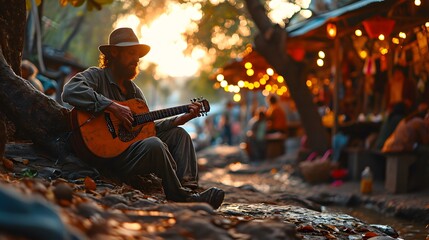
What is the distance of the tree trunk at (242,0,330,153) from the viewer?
14.3 m

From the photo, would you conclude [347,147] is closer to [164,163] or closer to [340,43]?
[340,43]

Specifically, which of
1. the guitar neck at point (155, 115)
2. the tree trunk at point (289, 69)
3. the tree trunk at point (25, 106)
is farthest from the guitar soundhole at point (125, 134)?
the tree trunk at point (289, 69)

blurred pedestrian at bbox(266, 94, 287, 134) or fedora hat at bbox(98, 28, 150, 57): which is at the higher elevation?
fedora hat at bbox(98, 28, 150, 57)

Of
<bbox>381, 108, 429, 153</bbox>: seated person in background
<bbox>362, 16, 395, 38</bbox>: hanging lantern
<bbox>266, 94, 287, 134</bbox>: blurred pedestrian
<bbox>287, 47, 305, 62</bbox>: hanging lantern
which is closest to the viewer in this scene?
<bbox>381, 108, 429, 153</bbox>: seated person in background

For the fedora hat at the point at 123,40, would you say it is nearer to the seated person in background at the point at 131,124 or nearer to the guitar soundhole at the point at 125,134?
the seated person in background at the point at 131,124

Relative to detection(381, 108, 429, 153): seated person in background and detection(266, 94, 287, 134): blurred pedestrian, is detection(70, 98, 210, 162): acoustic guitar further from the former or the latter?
detection(266, 94, 287, 134): blurred pedestrian

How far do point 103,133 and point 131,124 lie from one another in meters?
0.28

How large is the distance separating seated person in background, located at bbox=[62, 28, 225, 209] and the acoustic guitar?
8cm

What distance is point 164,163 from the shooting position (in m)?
5.80

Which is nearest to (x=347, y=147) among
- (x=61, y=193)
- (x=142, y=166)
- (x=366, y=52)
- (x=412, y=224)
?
(x=366, y=52)

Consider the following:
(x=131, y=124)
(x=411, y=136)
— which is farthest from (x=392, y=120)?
(x=131, y=124)

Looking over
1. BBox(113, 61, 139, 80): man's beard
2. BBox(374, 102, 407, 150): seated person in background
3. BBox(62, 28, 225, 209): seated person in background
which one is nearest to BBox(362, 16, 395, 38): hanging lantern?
BBox(374, 102, 407, 150): seated person in background

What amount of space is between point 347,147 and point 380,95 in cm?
239

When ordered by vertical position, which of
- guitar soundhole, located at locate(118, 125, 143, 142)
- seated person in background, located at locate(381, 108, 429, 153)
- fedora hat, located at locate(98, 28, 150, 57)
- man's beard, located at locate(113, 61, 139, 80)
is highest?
fedora hat, located at locate(98, 28, 150, 57)
